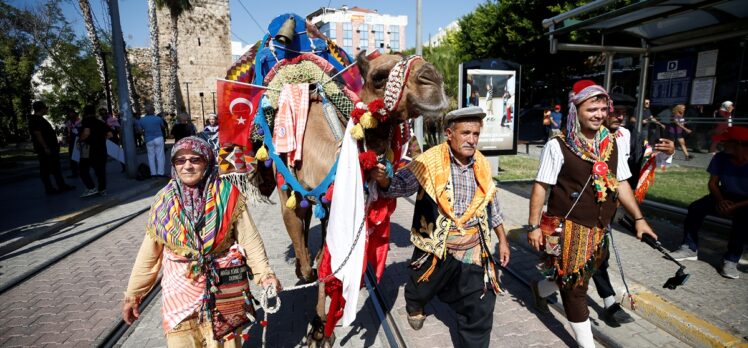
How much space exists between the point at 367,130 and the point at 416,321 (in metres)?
1.88

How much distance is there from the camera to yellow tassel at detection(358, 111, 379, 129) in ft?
8.16

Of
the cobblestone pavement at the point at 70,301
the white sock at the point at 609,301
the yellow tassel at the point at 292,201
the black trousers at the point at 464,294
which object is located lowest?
the cobblestone pavement at the point at 70,301

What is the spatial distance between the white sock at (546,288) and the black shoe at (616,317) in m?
0.50

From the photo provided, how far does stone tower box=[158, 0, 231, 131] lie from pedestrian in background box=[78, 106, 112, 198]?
3007 centimetres

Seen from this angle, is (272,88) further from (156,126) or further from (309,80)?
(156,126)

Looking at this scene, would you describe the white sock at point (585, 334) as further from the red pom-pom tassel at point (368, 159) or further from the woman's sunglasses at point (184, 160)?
the woman's sunglasses at point (184, 160)

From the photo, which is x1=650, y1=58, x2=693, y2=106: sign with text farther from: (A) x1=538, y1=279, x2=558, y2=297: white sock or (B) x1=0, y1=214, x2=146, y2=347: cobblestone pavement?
(B) x1=0, y1=214, x2=146, y2=347: cobblestone pavement

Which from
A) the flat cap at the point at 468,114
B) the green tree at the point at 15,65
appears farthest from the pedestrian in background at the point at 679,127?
the green tree at the point at 15,65

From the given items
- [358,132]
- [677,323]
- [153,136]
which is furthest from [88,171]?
[677,323]

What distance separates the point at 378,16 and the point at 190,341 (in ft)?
348

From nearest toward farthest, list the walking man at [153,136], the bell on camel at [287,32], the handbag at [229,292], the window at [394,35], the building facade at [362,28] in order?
1. the handbag at [229,292]
2. the bell on camel at [287,32]
3. the walking man at [153,136]
4. the building facade at [362,28]
5. the window at [394,35]

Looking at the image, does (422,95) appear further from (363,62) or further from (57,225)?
(57,225)

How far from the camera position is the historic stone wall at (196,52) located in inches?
1451

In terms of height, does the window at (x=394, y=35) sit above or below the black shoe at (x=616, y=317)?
above
